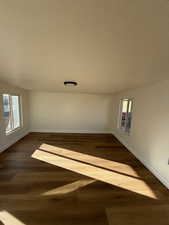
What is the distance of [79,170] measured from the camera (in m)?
2.53

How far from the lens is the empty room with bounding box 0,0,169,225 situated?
946mm

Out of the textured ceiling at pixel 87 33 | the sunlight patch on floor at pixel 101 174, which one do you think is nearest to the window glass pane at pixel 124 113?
the sunlight patch on floor at pixel 101 174

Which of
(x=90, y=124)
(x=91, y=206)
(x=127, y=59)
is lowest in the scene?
(x=91, y=206)

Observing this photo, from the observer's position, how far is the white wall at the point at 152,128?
2.21 meters

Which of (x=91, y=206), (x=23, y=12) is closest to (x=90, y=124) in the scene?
(x=91, y=206)

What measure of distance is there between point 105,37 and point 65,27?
373 millimetres

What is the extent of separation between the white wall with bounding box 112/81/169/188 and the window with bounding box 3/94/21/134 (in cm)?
348

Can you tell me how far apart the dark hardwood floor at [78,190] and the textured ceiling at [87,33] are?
6.23 ft

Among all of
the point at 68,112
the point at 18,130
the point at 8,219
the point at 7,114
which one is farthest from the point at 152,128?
the point at 18,130

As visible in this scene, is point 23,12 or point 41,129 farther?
point 41,129

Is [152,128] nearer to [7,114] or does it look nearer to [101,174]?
[101,174]

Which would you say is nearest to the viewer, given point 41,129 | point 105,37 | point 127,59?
point 105,37

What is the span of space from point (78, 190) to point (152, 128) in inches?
72.4

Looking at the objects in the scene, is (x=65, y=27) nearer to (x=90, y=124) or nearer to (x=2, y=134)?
(x=2, y=134)
